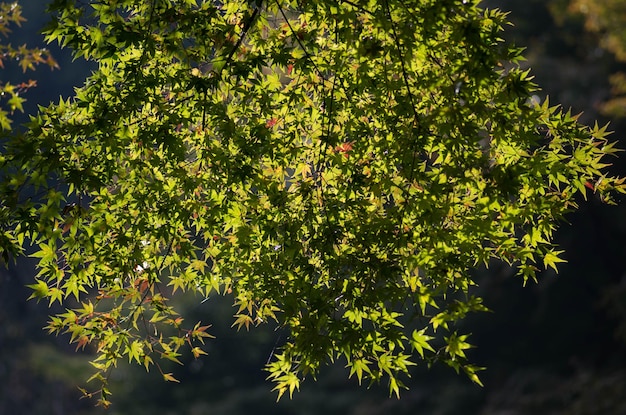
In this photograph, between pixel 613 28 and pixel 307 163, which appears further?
pixel 613 28

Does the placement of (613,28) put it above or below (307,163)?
above

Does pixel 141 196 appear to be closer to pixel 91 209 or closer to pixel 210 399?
pixel 91 209

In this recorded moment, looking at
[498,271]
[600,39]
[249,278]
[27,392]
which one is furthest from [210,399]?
[249,278]

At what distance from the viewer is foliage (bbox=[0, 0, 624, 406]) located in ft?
9.17

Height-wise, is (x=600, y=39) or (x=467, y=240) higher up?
(x=600, y=39)

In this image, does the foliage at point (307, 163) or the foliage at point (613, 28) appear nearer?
the foliage at point (307, 163)

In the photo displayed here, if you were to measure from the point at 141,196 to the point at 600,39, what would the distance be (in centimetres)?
1283

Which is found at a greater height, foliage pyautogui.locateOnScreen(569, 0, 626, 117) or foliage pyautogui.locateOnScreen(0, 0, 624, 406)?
foliage pyautogui.locateOnScreen(569, 0, 626, 117)

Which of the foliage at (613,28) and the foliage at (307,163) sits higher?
the foliage at (613,28)

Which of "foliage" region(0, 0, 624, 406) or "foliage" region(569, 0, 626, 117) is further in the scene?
"foliage" region(569, 0, 626, 117)

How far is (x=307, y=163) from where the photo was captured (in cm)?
341

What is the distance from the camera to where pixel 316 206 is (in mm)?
3141

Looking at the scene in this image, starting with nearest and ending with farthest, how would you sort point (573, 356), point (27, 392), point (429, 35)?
1. point (429, 35)
2. point (573, 356)
3. point (27, 392)

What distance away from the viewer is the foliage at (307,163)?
110 inches
